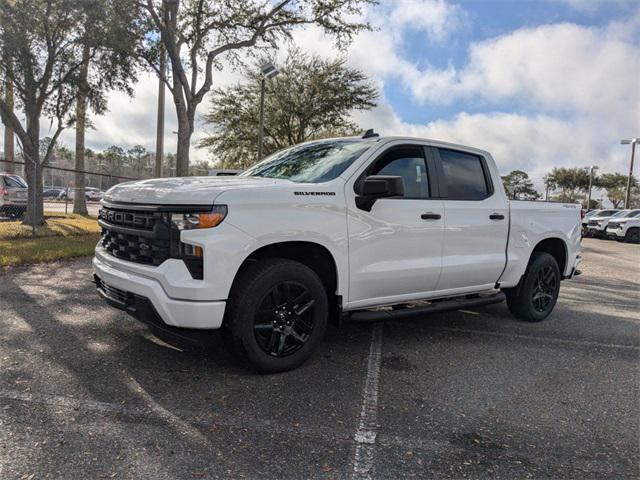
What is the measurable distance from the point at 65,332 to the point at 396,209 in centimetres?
325

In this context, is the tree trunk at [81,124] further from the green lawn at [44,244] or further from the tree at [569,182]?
the tree at [569,182]

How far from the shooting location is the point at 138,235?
3.56 m

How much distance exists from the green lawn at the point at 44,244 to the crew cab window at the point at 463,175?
22.4 feet

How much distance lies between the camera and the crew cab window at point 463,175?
4844 millimetres

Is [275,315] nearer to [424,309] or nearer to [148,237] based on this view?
[148,237]

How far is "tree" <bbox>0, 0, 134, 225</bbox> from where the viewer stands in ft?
38.3

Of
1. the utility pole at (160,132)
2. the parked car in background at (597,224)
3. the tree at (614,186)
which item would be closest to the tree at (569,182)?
the tree at (614,186)

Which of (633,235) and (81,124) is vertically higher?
(81,124)

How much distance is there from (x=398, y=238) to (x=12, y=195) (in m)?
16.3

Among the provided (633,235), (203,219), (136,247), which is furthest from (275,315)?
(633,235)

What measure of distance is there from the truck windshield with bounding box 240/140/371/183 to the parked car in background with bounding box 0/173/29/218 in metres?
14.6

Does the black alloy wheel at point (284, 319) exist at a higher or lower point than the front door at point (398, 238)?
lower

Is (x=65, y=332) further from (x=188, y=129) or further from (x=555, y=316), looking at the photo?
(x=188, y=129)

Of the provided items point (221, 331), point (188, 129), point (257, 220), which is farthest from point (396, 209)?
point (188, 129)
